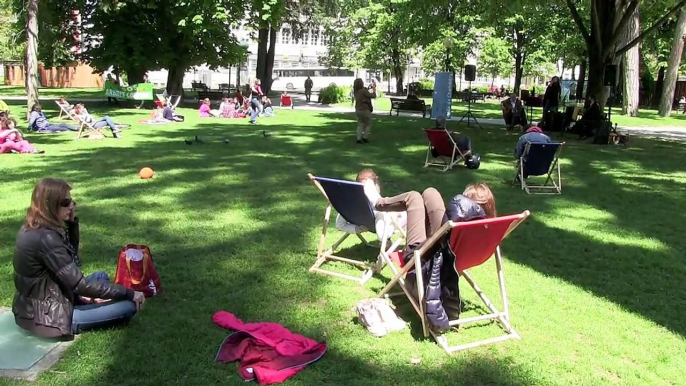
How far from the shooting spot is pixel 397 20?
1490 inches

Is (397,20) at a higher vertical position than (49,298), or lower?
higher

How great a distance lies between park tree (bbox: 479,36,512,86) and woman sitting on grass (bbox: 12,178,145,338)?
4215 cm

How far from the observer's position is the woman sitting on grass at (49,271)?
356 centimetres

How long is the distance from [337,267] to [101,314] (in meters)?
2.16

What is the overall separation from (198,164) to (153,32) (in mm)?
16647

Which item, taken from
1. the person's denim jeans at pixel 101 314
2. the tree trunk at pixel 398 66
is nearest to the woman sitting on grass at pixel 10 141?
the person's denim jeans at pixel 101 314

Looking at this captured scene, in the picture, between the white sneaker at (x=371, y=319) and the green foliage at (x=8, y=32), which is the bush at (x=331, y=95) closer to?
the green foliage at (x=8, y=32)

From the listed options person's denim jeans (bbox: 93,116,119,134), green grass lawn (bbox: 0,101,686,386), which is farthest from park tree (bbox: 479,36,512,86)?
person's denim jeans (bbox: 93,116,119,134)

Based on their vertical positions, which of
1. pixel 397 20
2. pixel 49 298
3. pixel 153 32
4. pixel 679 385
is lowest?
pixel 679 385

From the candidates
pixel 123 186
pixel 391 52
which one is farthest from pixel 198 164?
pixel 391 52

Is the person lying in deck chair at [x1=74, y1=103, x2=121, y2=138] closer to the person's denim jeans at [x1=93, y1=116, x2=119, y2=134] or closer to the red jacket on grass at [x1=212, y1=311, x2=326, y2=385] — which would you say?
the person's denim jeans at [x1=93, y1=116, x2=119, y2=134]

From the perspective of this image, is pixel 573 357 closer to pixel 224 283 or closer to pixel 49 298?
pixel 224 283

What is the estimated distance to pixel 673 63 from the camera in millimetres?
27297

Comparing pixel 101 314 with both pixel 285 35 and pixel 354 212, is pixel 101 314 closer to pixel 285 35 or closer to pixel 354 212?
pixel 354 212
